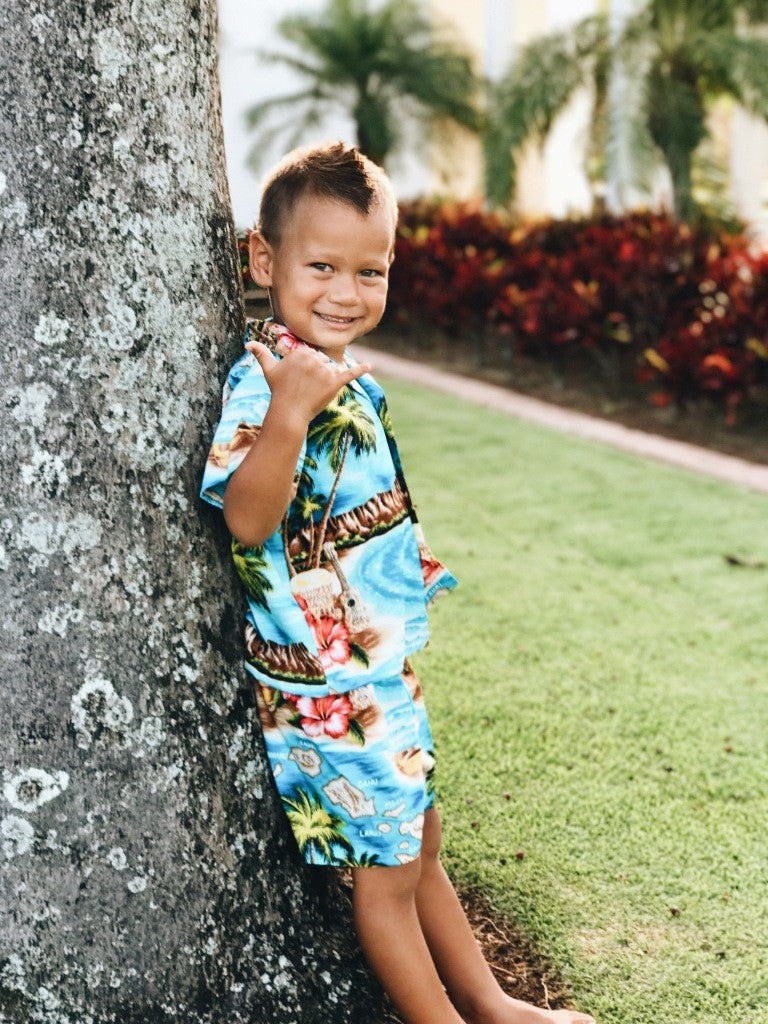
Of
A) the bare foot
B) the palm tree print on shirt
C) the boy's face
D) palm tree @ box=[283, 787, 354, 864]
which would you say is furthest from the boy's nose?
the bare foot

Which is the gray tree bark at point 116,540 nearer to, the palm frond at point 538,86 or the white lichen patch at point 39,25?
the white lichen patch at point 39,25

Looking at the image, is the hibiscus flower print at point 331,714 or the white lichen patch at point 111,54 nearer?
the white lichen patch at point 111,54

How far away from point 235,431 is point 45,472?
0.29 meters

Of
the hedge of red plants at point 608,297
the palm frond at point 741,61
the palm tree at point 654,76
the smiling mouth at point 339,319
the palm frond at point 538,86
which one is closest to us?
the smiling mouth at point 339,319

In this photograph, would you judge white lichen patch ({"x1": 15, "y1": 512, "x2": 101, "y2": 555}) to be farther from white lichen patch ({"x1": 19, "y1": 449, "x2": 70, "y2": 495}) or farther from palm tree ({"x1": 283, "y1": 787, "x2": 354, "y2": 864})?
palm tree ({"x1": 283, "y1": 787, "x2": 354, "y2": 864})

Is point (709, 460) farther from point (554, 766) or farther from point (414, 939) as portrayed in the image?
point (414, 939)

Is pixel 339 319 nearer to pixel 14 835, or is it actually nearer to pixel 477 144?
pixel 14 835

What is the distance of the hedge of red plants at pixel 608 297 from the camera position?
21.3 feet

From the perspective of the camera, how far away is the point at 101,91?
170cm

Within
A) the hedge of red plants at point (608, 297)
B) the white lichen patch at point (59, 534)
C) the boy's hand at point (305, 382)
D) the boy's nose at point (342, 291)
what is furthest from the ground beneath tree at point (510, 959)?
the hedge of red plants at point (608, 297)

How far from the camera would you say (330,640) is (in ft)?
5.94

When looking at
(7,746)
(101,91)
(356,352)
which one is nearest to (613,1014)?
(7,746)

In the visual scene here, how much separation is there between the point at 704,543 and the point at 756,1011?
2.83m

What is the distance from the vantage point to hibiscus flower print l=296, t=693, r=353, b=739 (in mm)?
1821
